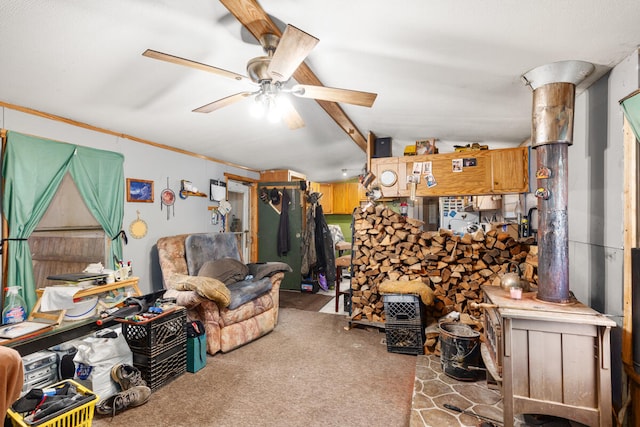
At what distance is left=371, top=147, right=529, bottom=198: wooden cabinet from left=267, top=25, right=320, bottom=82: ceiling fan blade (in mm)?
2162

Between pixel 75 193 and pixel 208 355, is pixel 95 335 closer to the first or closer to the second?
pixel 208 355

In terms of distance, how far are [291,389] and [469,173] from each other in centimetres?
262

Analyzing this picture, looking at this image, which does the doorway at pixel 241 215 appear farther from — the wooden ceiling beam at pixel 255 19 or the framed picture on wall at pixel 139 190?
the wooden ceiling beam at pixel 255 19

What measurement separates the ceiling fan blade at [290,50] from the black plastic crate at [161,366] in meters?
2.17

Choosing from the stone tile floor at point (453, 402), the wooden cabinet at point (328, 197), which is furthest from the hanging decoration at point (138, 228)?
the wooden cabinet at point (328, 197)

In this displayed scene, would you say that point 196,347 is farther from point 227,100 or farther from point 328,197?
point 328,197

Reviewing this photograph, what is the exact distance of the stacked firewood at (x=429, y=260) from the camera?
9.92 feet

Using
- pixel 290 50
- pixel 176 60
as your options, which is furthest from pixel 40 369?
pixel 290 50

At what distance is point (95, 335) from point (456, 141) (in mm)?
4115

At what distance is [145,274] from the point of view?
347 centimetres

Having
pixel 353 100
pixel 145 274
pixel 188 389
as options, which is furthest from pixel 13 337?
pixel 353 100

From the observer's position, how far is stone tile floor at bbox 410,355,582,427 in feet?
6.13

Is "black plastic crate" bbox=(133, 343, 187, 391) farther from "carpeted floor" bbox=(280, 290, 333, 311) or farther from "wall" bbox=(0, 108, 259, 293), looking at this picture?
"carpeted floor" bbox=(280, 290, 333, 311)

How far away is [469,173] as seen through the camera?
321cm
